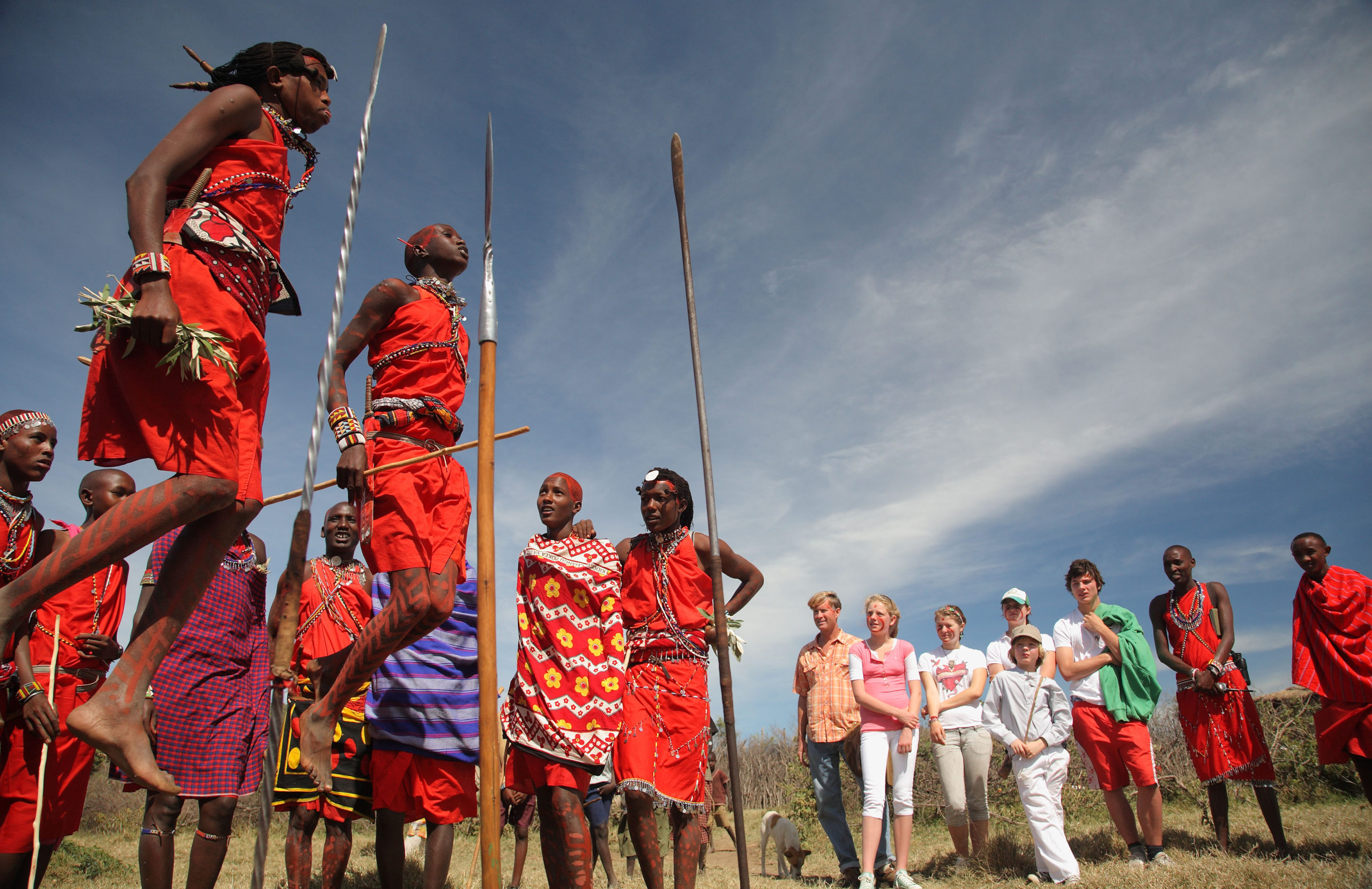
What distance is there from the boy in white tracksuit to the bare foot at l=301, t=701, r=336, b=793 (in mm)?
5228

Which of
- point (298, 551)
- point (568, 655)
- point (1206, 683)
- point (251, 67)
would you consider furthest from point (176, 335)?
point (1206, 683)

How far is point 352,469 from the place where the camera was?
3.42 m

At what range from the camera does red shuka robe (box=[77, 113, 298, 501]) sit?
2.46 meters

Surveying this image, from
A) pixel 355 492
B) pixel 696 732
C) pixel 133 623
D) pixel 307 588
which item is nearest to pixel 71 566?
pixel 133 623

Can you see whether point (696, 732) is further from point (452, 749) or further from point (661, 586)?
point (452, 749)

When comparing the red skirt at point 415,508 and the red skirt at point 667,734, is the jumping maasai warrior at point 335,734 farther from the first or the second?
the red skirt at point 667,734

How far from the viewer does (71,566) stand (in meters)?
2.26

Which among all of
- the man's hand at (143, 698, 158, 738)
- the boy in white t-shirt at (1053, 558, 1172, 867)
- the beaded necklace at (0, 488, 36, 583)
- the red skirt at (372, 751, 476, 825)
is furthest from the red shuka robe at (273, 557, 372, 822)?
the boy in white t-shirt at (1053, 558, 1172, 867)

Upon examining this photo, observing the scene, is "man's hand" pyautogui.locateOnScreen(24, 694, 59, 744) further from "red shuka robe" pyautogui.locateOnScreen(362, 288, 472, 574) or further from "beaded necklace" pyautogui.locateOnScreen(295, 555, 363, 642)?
"red shuka robe" pyautogui.locateOnScreen(362, 288, 472, 574)

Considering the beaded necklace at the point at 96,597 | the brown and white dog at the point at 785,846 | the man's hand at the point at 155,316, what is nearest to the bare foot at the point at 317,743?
the man's hand at the point at 155,316

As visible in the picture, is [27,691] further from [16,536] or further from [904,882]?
[904,882]

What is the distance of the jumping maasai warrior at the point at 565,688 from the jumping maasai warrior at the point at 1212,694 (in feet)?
16.7

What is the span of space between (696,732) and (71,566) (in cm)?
323

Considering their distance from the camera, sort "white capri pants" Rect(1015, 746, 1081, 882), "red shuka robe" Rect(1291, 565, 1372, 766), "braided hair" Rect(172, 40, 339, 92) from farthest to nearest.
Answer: "red shuka robe" Rect(1291, 565, 1372, 766)
"white capri pants" Rect(1015, 746, 1081, 882)
"braided hair" Rect(172, 40, 339, 92)
